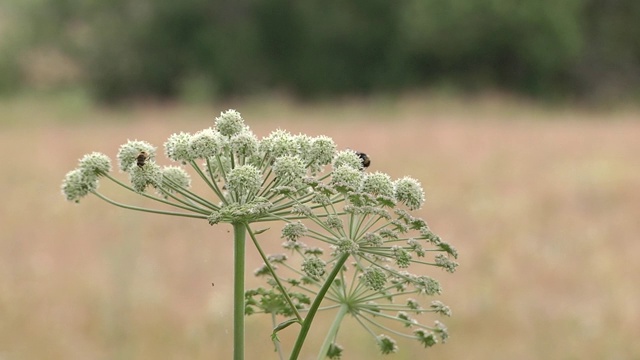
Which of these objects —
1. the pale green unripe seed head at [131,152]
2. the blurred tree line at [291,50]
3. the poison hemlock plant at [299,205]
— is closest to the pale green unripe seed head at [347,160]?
the poison hemlock plant at [299,205]

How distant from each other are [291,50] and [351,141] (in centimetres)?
2914

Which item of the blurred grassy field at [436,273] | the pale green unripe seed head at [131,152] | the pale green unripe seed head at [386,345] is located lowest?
the pale green unripe seed head at [386,345]

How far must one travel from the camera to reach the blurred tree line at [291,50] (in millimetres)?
49000

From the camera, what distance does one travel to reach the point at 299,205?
149 centimetres

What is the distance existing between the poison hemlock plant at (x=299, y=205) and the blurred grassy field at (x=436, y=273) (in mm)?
2688

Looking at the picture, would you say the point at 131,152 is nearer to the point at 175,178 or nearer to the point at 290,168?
the point at 175,178

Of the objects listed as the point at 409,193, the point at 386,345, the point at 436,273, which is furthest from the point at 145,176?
the point at 436,273

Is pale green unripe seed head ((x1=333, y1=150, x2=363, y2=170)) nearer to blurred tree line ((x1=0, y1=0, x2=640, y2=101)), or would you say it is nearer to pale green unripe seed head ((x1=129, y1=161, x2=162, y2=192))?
pale green unripe seed head ((x1=129, y1=161, x2=162, y2=192))

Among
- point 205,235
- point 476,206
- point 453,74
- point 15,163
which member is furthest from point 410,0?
point 205,235

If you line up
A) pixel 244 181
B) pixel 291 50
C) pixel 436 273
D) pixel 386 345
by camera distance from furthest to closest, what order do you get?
pixel 291 50 → pixel 436 273 → pixel 386 345 → pixel 244 181

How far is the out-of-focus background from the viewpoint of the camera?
823 centimetres

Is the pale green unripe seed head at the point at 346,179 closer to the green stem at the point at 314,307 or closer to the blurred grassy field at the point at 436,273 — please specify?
the green stem at the point at 314,307

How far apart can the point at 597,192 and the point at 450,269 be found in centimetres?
1577

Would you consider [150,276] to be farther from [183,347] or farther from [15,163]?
[15,163]
